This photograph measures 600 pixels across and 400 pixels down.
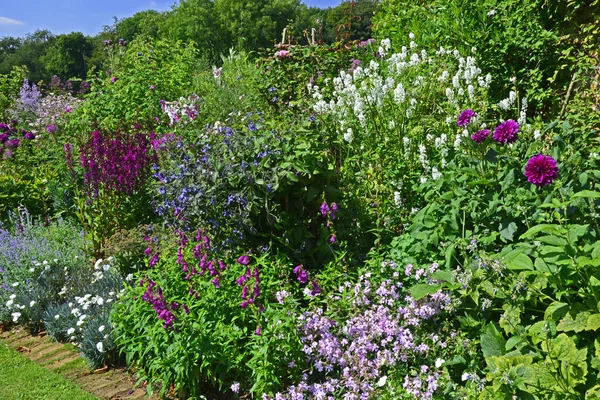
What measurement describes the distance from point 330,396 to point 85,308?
2.20 meters

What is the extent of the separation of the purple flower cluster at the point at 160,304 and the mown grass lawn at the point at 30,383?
0.76 metres

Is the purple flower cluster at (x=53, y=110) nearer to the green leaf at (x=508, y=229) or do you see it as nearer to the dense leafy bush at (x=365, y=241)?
the dense leafy bush at (x=365, y=241)

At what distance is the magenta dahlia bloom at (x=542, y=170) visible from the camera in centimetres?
270

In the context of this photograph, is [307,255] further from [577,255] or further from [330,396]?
[577,255]

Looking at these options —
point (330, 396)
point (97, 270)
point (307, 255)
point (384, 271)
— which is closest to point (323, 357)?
point (330, 396)

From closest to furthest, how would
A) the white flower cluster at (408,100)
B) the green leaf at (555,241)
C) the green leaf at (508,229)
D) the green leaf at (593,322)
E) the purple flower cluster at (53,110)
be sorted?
1. the green leaf at (593,322)
2. the green leaf at (555,241)
3. the green leaf at (508,229)
4. the white flower cluster at (408,100)
5. the purple flower cluster at (53,110)

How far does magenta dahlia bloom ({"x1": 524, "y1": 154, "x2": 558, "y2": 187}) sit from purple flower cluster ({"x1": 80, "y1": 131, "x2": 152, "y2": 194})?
12.1 ft

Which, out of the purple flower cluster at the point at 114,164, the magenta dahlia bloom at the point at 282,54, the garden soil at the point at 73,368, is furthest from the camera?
the magenta dahlia bloom at the point at 282,54

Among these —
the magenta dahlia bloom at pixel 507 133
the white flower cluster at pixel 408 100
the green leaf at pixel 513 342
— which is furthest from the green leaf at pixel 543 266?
the white flower cluster at pixel 408 100

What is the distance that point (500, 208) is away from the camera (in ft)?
9.94

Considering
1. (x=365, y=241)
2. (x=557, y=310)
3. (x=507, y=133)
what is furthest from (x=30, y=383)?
(x=507, y=133)

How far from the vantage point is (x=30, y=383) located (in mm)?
3832

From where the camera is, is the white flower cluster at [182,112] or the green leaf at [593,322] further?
the white flower cluster at [182,112]

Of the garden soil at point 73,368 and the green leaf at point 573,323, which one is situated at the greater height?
the green leaf at point 573,323
